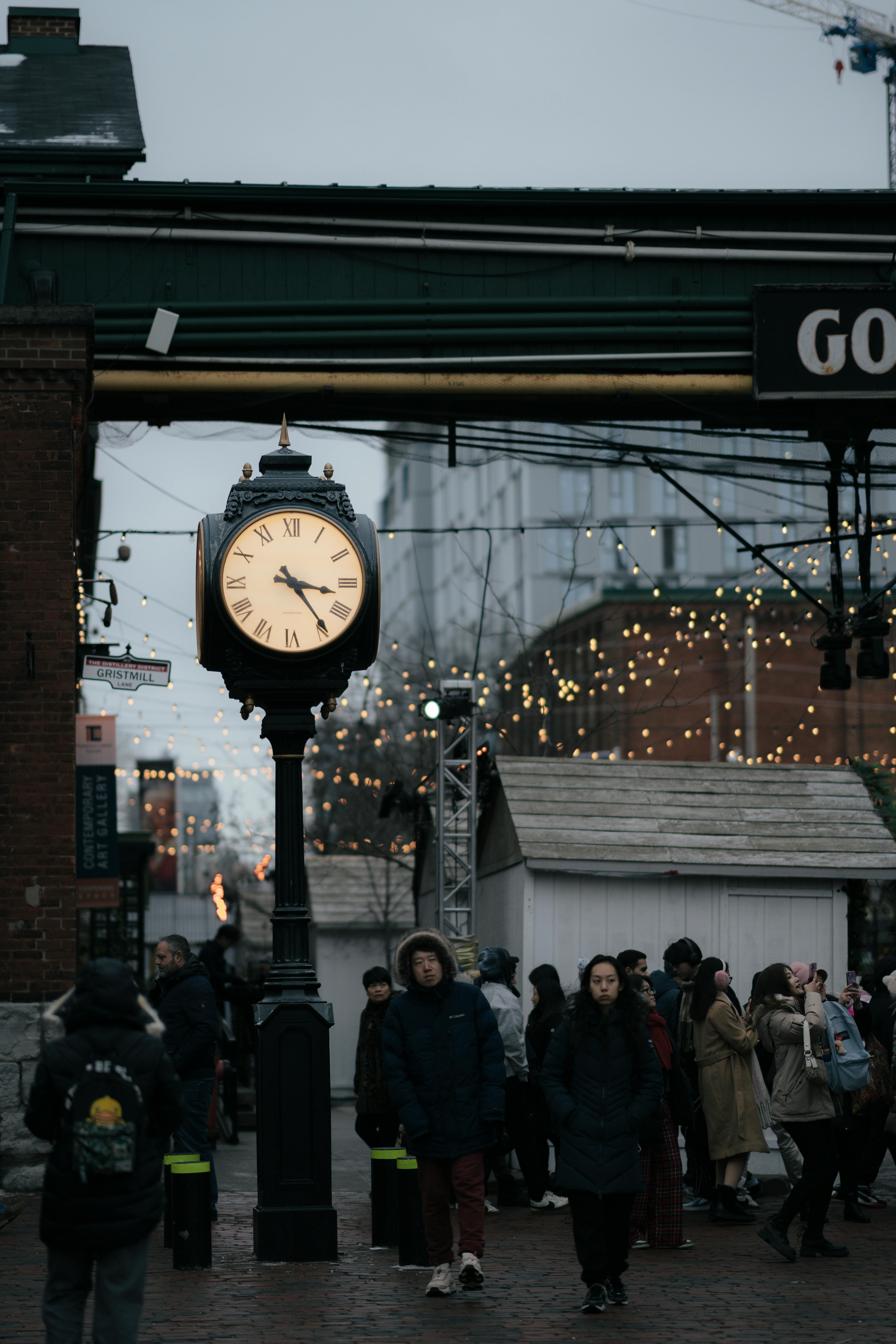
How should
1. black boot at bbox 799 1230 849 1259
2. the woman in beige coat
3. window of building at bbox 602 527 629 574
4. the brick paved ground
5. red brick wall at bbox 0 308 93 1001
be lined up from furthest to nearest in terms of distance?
window of building at bbox 602 527 629 574
red brick wall at bbox 0 308 93 1001
the woman in beige coat
black boot at bbox 799 1230 849 1259
the brick paved ground

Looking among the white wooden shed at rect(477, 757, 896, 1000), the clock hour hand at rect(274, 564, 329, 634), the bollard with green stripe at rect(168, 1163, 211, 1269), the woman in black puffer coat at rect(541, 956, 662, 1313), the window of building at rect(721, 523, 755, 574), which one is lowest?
the bollard with green stripe at rect(168, 1163, 211, 1269)

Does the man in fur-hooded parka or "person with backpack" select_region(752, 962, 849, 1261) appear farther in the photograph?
"person with backpack" select_region(752, 962, 849, 1261)

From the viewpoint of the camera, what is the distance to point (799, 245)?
49.8ft

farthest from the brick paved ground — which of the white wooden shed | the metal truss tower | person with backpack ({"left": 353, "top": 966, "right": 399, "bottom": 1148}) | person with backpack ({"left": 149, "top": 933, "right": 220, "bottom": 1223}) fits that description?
the metal truss tower

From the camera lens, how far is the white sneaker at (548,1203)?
43.2 feet

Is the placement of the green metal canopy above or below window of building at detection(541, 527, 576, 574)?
below

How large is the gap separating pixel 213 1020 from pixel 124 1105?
4.84m

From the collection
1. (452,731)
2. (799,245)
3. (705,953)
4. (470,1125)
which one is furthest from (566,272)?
(452,731)

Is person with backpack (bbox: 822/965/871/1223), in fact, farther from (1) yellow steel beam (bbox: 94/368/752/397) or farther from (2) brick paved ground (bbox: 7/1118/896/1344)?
(1) yellow steel beam (bbox: 94/368/752/397)

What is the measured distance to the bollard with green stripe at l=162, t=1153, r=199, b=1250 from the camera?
9633 mm

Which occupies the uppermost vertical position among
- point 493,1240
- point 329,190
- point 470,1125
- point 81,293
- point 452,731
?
point 329,190

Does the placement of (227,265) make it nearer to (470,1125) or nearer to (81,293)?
(81,293)

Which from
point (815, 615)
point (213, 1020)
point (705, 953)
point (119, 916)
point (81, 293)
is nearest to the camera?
point (213, 1020)

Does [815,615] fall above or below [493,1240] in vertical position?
above
